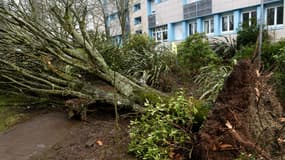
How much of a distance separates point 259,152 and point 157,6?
1079 inches

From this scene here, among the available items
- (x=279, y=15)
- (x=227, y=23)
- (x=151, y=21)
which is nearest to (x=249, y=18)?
(x=279, y=15)

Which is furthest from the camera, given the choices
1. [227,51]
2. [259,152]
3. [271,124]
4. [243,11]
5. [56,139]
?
[243,11]

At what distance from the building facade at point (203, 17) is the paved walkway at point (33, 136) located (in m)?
8.21

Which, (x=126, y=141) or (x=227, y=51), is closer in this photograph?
(x=126, y=141)

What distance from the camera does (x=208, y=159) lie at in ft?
10.5

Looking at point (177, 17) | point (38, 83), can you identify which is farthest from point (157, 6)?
point (38, 83)

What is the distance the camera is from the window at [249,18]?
1666 cm

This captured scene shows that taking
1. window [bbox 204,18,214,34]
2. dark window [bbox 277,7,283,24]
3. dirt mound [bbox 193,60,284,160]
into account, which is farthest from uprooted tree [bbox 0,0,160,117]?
window [bbox 204,18,214,34]

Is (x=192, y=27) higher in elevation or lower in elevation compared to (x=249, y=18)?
higher

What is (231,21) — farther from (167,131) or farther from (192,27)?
(167,131)

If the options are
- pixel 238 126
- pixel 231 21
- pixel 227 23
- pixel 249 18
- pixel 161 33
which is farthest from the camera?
pixel 161 33

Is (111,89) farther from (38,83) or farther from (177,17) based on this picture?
(177,17)

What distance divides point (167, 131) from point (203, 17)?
20819mm

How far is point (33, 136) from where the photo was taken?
5000mm
